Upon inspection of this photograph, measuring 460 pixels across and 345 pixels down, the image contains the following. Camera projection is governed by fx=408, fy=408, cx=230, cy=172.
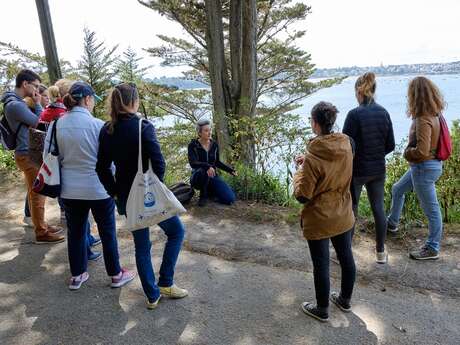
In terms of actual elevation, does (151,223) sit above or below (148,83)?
below

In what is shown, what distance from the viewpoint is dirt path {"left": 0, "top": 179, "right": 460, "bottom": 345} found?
9.89 feet

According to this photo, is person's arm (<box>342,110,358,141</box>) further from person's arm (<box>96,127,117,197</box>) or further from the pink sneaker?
the pink sneaker

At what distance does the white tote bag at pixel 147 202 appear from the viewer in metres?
2.97

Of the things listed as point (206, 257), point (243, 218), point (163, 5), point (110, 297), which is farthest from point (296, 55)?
point (110, 297)

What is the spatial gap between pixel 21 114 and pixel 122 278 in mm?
2064

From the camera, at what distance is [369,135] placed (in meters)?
3.73

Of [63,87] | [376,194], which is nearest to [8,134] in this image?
[63,87]

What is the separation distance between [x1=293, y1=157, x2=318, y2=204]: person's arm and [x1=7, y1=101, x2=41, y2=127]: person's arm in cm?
301

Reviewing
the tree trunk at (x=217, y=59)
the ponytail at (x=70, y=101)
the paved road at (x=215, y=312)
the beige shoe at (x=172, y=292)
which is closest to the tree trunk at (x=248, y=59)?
the tree trunk at (x=217, y=59)

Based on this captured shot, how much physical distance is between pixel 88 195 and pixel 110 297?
93 cm

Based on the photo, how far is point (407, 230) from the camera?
190 inches

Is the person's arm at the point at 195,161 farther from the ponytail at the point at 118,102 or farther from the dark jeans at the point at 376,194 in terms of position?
the ponytail at the point at 118,102

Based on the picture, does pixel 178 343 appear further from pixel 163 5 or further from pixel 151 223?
pixel 163 5

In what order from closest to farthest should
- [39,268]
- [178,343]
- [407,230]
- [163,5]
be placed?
[178,343] → [39,268] → [407,230] → [163,5]
